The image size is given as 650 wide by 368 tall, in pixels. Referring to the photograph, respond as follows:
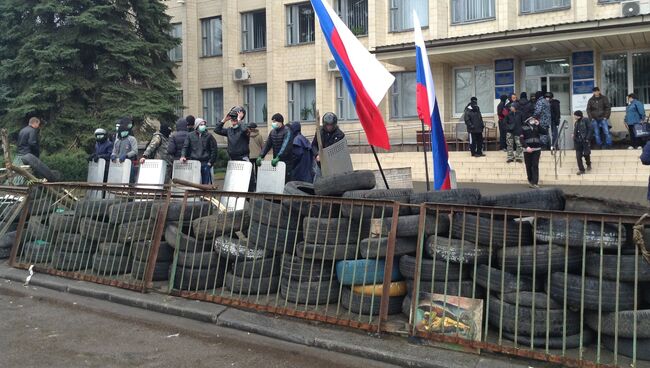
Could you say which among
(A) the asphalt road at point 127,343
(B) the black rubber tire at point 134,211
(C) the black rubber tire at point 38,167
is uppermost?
(C) the black rubber tire at point 38,167

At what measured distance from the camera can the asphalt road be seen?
470 cm

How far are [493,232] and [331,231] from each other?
1533 mm

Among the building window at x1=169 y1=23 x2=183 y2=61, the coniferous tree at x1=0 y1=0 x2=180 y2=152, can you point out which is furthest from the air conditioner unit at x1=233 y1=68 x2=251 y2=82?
the coniferous tree at x1=0 y1=0 x2=180 y2=152

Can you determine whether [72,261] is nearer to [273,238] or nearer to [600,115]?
[273,238]

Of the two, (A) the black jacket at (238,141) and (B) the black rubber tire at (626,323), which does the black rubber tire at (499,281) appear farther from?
(A) the black jacket at (238,141)

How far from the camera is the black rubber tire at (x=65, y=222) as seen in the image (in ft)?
24.6

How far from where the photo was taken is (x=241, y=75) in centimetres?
2647

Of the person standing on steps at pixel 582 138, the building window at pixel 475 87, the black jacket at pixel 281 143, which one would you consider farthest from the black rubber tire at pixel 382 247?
the building window at pixel 475 87

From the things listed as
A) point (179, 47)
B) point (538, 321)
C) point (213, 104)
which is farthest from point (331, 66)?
point (538, 321)

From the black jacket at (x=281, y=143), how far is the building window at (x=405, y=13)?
14.2 m

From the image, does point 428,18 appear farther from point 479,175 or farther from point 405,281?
point 405,281

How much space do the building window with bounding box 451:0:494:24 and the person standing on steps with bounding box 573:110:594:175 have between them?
734 centimetres

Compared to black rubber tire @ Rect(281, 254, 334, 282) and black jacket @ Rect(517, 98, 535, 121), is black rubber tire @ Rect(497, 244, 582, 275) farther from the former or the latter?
black jacket @ Rect(517, 98, 535, 121)

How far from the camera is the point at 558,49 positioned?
1948cm
